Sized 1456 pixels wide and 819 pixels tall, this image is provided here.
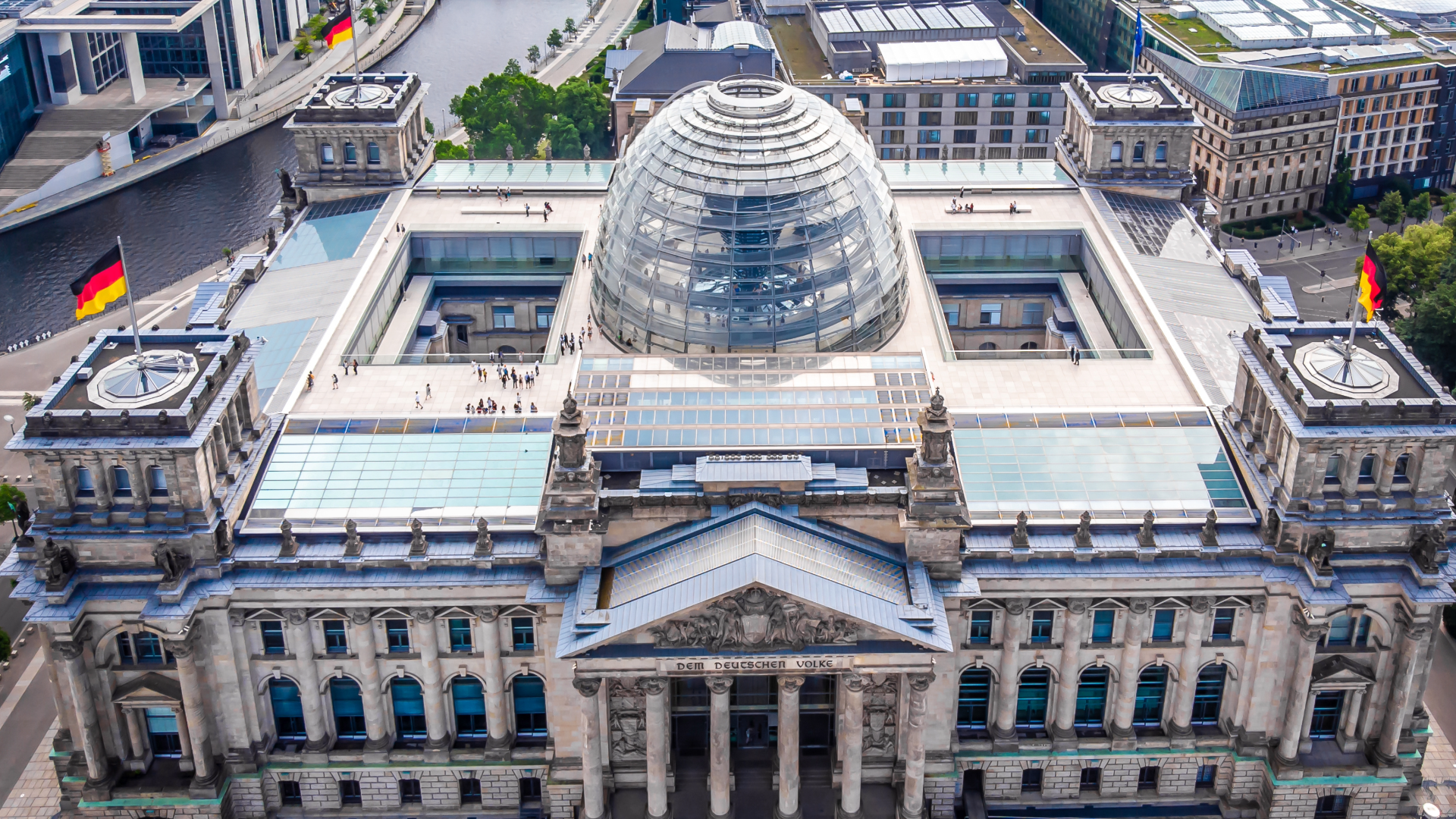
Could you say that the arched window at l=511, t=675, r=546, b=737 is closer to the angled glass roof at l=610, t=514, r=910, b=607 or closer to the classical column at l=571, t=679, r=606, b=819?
the classical column at l=571, t=679, r=606, b=819

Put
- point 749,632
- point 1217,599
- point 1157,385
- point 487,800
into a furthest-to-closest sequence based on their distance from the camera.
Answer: point 1157,385, point 487,800, point 1217,599, point 749,632

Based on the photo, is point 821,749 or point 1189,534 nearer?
point 1189,534

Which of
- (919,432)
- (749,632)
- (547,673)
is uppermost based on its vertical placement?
(919,432)

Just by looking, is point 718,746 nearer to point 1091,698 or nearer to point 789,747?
point 789,747

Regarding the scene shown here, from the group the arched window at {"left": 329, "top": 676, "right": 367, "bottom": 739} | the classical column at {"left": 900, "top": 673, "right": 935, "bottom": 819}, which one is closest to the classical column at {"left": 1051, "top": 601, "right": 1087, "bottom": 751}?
the classical column at {"left": 900, "top": 673, "right": 935, "bottom": 819}

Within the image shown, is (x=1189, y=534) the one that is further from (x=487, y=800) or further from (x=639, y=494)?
(x=487, y=800)

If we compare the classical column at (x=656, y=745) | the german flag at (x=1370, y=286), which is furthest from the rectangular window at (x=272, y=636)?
the german flag at (x=1370, y=286)

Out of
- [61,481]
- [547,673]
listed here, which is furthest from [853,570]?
[61,481]
